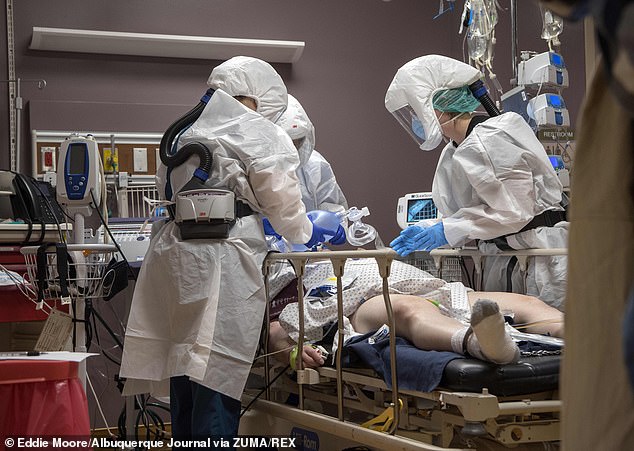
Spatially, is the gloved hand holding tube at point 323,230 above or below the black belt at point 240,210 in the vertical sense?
below

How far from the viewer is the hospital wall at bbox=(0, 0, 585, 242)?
5324 mm

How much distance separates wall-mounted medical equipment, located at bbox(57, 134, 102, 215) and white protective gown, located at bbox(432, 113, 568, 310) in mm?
1511

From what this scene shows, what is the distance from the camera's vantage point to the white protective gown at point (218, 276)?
3094 mm

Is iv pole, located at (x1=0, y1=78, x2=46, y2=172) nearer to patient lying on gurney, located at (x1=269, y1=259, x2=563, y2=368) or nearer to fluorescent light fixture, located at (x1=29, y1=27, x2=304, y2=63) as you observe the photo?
fluorescent light fixture, located at (x1=29, y1=27, x2=304, y2=63)

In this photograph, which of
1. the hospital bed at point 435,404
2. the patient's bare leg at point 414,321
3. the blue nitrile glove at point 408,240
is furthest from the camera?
the blue nitrile glove at point 408,240

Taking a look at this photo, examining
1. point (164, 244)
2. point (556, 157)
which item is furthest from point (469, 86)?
point (164, 244)

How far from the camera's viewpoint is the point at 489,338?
7.43 feet

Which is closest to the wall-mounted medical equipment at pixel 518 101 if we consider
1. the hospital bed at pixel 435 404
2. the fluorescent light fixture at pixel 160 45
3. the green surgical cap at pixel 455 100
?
the green surgical cap at pixel 455 100

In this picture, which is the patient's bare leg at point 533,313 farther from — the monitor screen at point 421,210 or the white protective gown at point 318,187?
the white protective gown at point 318,187

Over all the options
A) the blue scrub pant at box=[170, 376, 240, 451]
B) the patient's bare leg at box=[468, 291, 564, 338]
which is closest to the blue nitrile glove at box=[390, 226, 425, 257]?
the patient's bare leg at box=[468, 291, 564, 338]

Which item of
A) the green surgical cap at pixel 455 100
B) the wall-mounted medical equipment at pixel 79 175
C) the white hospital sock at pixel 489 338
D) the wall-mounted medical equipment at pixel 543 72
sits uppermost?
the wall-mounted medical equipment at pixel 543 72

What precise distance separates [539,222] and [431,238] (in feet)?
1.61

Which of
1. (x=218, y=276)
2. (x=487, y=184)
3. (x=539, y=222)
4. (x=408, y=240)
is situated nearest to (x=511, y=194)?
(x=487, y=184)

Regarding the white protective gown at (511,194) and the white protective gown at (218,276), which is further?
the white protective gown at (511,194)
